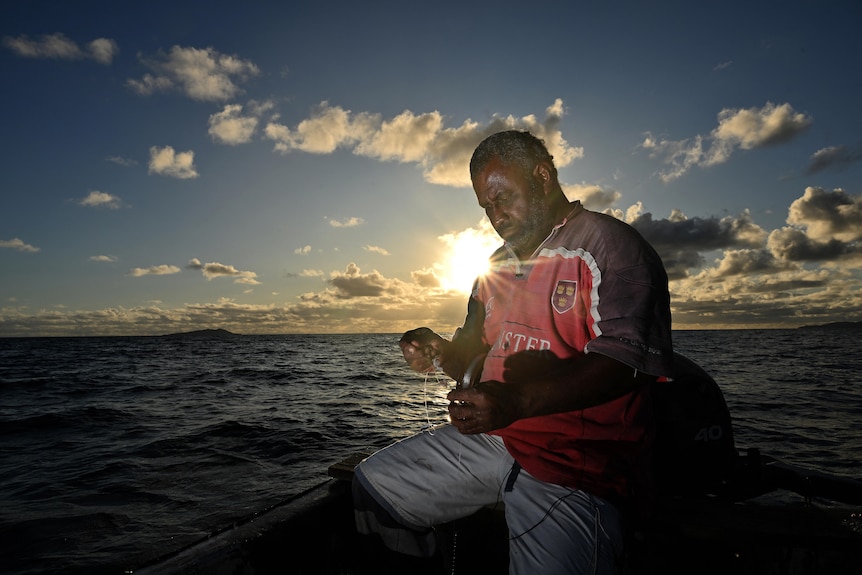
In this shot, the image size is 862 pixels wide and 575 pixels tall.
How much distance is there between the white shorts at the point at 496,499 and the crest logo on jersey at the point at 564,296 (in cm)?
74

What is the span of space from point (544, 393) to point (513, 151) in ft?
4.05

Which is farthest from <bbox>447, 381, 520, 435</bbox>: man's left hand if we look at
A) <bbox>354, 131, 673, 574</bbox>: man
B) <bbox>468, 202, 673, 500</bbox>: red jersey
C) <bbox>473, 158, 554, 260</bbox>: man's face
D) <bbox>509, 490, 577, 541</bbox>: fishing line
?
<bbox>473, 158, 554, 260</bbox>: man's face

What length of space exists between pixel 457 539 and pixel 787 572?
173cm

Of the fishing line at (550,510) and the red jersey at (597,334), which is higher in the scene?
the red jersey at (597,334)

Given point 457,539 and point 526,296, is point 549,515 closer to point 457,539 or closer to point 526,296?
point 526,296

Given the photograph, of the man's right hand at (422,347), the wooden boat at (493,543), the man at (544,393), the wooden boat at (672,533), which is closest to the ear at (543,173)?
the man at (544,393)

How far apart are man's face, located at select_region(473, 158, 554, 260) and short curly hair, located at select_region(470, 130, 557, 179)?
3cm

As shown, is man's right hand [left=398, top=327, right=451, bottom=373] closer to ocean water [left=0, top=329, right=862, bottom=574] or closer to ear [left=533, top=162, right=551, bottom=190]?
ocean water [left=0, top=329, right=862, bottom=574]

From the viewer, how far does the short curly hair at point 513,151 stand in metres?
2.14

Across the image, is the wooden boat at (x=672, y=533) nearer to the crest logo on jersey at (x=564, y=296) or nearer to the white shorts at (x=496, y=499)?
the white shorts at (x=496, y=499)

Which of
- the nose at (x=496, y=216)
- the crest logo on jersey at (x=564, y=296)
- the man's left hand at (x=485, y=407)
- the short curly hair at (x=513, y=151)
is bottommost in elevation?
the man's left hand at (x=485, y=407)

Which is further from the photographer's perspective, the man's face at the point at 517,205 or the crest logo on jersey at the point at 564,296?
the man's face at the point at 517,205

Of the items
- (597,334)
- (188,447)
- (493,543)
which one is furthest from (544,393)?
(188,447)

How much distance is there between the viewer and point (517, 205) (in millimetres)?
2145
